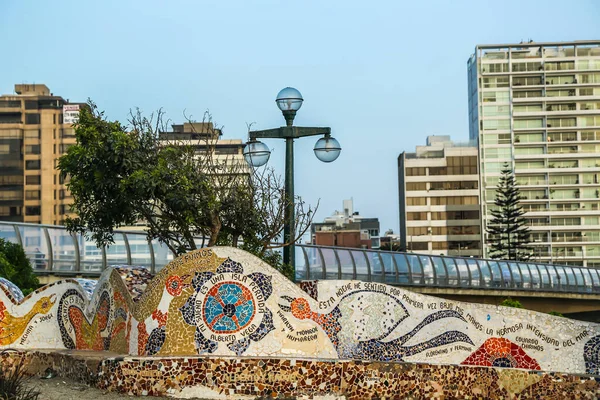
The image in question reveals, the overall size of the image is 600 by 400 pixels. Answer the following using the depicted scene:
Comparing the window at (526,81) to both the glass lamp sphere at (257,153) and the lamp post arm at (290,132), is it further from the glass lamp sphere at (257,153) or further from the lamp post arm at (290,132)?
the glass lamp sphere at (257,153)

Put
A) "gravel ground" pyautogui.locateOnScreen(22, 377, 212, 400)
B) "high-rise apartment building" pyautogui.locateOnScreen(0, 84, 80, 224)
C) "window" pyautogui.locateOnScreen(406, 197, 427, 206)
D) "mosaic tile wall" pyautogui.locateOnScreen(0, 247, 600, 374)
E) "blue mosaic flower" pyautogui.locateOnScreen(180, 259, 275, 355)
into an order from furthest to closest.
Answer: "window" pyautogui.locateOnScreen(406, 197, 427, 206) → "high-rise apartment building" pyautogui.locateOnScreen(0, 84, 80, 224) → "mosaic tile wall" pyautogui.locateOnScreen(0, 247, 600, 374) → "blue mosaic flower" pyautogui.locateOnScreen(180, 259, 275, 355) → "gravel ground" pyautogui.locateOnScreen(22, 377, 212, 400)

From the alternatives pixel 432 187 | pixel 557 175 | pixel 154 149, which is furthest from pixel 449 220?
pixel 154 149

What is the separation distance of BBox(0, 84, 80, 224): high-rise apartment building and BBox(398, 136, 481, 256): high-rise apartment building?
38006 millimetres

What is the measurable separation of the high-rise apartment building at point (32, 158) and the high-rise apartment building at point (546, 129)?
46867mm

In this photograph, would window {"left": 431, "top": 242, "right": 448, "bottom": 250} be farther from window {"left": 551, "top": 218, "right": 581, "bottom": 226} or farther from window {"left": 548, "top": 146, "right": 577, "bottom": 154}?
window {"left": 548, "top": 146, "right": 577, "bottom": 154}

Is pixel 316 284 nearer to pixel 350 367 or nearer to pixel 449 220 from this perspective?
pixel 350 367

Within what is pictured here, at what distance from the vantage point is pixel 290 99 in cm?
→ 1791

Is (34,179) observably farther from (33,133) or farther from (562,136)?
(562,136)

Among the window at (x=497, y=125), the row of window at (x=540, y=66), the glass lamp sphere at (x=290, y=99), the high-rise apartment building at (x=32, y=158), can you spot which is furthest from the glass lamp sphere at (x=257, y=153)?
the row of window at (x=540, y=66)

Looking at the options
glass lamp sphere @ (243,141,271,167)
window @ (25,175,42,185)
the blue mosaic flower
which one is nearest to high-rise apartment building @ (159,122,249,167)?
glass lamp sphere @ (243,141,271,167)

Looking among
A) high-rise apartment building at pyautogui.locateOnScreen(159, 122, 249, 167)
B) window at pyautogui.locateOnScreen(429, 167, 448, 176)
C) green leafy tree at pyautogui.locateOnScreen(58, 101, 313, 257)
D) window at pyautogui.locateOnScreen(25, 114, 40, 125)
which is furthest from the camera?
window at pyautogui.locateOnScreen(429, 167, 448, 176)

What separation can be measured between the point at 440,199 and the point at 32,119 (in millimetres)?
45297

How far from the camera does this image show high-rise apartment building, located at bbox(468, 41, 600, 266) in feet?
394

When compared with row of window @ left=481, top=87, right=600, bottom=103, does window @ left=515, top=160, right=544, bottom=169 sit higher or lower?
lower
